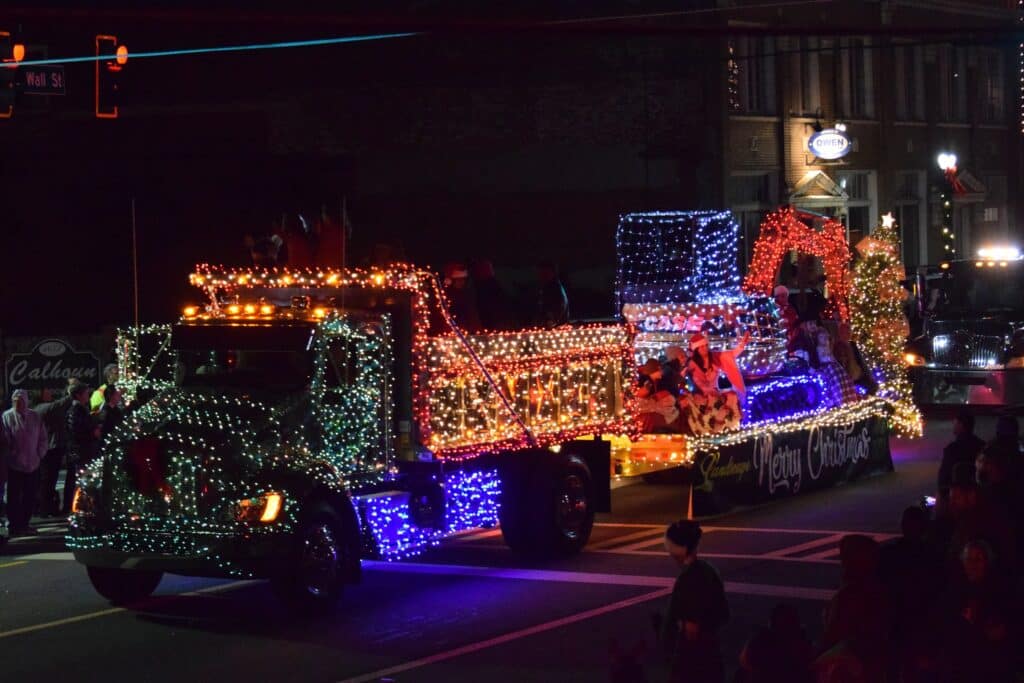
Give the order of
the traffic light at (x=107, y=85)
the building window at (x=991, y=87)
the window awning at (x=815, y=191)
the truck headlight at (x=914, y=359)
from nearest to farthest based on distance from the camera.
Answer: the traffic light at (x=107, y=85) → the truck headlight at (x=914, y=359) → the window awning at (x=815, y=191) → the building window at (x=991, y=87)

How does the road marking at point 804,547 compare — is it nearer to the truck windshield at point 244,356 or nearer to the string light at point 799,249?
the truck windshield at point 244,356

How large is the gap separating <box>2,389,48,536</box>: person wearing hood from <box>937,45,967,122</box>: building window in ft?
111

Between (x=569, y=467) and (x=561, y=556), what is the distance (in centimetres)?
87

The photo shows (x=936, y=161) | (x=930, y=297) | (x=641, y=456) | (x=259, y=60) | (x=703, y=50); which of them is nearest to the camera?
(x=641, y=456)

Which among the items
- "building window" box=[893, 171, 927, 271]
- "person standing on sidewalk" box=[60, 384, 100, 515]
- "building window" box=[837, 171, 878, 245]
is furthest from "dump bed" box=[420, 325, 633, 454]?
"building window" box=[893, 171, 927, 271]

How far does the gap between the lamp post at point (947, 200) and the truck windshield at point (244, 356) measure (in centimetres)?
3051

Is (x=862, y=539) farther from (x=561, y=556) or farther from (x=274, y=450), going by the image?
(x=561, y=556)

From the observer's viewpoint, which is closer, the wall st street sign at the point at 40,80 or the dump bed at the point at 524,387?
the dump bed at the point at 524,387

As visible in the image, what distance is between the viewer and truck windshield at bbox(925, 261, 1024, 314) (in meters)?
27.5

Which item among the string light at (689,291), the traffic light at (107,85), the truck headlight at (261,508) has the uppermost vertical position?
the traffic light at (107,85)

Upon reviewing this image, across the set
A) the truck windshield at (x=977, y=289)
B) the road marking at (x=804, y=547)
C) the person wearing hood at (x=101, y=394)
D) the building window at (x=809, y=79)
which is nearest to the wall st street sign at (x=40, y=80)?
the person wearing hood at (x=101, y=394)

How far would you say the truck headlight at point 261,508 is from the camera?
12.6 metres

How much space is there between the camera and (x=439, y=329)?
48.0 ft

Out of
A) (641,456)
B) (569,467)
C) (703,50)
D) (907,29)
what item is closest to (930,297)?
(703,50)
